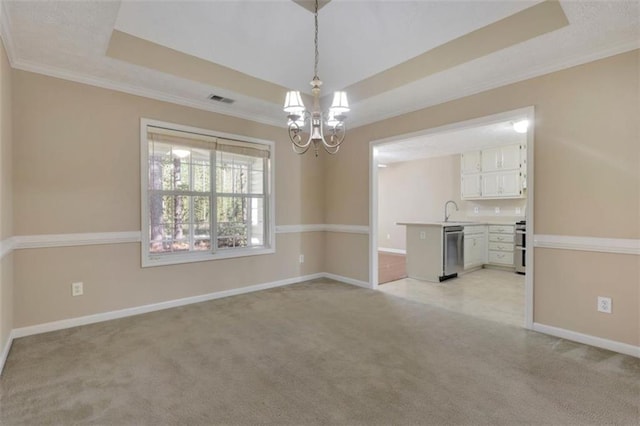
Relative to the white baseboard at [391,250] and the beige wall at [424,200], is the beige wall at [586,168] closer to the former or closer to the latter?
the beige wall at [424,200]

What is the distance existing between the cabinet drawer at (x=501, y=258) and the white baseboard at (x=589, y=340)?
3399 millimetres

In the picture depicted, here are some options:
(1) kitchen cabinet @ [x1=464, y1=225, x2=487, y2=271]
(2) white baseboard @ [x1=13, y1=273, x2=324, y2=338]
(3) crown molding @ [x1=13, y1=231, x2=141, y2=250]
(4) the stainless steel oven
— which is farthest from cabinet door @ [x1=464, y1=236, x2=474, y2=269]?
(3) crown molding @ [x1=13, y1=231, x2=141, y2=250]

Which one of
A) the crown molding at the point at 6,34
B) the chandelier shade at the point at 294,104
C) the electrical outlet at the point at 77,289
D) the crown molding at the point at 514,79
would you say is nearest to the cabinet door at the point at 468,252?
the crown molding at the point at 514,79

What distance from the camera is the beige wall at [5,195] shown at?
236 cm

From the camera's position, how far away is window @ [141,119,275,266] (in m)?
3.69

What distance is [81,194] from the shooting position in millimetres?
3162

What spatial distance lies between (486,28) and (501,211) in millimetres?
4827

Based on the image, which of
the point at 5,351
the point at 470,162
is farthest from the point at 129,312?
the point at 470,162

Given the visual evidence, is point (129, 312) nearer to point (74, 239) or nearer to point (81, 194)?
point (74, 239)

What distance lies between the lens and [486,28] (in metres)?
2.71

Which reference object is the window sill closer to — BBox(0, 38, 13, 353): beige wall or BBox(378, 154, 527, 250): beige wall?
BBox(0, 38, 13, 353): beige wall

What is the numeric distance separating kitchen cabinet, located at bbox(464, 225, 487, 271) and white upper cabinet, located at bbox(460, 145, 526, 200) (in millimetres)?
803

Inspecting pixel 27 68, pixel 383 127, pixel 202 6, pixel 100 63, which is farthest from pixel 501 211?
pixel 27 68

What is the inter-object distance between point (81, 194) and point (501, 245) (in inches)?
271
